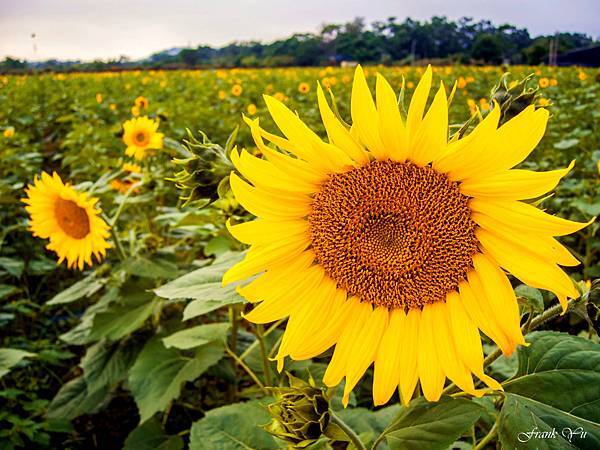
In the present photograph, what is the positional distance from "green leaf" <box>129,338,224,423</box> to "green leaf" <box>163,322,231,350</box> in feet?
0.19

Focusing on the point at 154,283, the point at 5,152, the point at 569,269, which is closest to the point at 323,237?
the point at 154,283

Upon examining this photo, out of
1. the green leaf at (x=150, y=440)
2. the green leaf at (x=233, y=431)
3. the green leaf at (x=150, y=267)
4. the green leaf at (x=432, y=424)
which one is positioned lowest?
the green leaf at (x=150, y=440)

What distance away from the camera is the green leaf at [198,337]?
1.68 metres

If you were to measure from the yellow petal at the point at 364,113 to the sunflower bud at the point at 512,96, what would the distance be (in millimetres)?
287

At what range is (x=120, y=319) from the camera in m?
2.01

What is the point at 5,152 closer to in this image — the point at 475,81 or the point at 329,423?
the point at 329,423

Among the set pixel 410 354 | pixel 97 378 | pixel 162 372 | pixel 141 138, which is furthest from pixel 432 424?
pixel 141 138

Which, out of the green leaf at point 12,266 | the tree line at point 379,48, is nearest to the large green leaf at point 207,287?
the green leaf at point 12,266

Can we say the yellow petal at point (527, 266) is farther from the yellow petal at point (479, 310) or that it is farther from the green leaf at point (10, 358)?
the green leaf at point (10, 358)

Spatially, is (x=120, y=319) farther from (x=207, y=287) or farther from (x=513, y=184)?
(x=513, y=184)

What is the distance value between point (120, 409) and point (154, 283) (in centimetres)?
62

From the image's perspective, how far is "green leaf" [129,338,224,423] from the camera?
5.70 feet

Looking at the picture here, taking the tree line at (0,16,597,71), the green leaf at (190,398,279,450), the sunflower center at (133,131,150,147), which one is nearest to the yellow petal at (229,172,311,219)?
the green leaf at (190,398,279,450)

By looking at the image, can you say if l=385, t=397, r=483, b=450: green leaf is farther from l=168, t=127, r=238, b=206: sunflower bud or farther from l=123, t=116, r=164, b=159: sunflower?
l=123, t=116, r=164, b=159: sunflower
